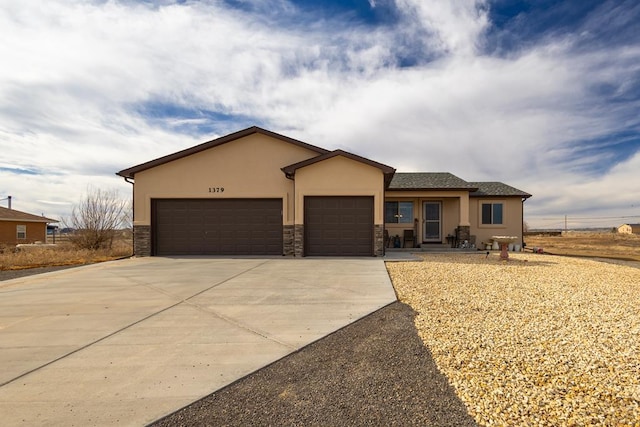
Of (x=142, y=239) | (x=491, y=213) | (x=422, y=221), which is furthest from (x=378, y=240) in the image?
(x=142, y=239)

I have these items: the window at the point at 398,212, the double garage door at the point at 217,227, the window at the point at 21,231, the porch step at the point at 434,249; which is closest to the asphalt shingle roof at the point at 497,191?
the porch step at the point at 434,249

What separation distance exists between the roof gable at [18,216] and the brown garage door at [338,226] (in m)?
29.8

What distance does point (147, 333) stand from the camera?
4.49 m

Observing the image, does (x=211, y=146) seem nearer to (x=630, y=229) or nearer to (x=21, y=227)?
(x=21, y=227)

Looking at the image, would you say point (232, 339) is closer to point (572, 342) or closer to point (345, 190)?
point (572, 342)

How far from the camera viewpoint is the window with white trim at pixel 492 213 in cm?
1756

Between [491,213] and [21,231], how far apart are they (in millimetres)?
38066

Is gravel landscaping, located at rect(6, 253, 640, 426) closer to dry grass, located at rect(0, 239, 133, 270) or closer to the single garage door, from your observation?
the single garage door

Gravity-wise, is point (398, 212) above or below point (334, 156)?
below

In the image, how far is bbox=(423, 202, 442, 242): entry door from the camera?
695 inches

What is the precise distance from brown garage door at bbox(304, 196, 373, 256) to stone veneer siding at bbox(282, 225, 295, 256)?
624 mm

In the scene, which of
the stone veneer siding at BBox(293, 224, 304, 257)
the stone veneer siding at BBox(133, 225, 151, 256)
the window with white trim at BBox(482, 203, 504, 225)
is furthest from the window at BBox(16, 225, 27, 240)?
the window with white trim at BBox(482, 203, 504, 225)

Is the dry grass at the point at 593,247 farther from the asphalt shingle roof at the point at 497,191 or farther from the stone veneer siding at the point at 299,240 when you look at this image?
the stone veneer siding at the point at 299,240

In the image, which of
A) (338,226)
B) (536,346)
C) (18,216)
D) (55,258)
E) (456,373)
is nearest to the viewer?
(456,373)
